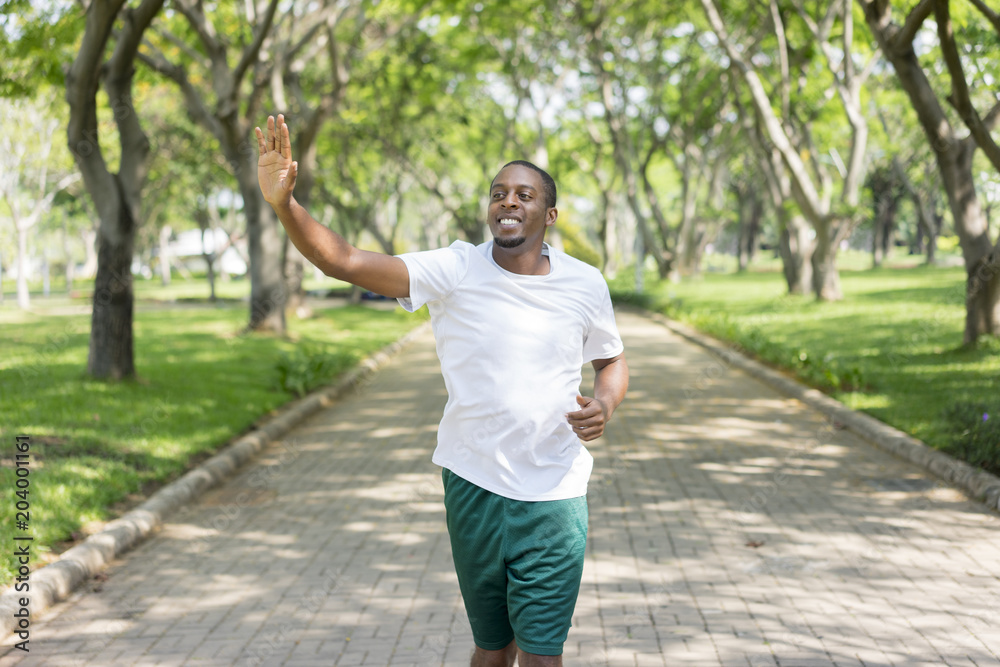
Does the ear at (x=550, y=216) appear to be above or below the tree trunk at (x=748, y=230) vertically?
below

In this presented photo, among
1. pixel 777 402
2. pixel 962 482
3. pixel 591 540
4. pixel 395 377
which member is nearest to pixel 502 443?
pixel 591 540

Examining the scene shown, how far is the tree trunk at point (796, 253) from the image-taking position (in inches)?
906

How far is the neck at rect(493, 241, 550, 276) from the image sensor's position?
2926 millimetres

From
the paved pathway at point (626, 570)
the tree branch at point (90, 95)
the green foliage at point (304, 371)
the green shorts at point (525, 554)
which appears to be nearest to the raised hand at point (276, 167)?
the green shorts at point (525, 554)

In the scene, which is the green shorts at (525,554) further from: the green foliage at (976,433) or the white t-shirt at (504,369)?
the green foliage at (976,433)

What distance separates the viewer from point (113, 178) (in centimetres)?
1028

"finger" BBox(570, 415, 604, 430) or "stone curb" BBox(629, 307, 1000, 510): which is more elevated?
"finger" BBox(570, 415, 604, 430)

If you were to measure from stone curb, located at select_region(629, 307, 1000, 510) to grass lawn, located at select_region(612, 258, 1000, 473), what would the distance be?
Answer: 0.40ft

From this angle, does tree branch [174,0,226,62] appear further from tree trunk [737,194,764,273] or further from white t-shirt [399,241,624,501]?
tree trunk [737,194,764,273]

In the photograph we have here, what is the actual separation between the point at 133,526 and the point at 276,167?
14.1ft

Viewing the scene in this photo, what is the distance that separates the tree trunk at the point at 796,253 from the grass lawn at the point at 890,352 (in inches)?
21.1

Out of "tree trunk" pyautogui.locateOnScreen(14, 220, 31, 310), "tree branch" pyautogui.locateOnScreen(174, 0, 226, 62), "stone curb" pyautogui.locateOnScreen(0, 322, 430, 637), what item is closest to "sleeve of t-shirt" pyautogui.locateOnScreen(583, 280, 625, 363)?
"stone curb" pyautogui.locateOnScreen(0, 322, 430, 637)

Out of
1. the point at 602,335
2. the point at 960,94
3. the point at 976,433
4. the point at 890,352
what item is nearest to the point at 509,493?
the point at 602,335

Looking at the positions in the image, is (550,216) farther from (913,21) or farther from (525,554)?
(913,21)
